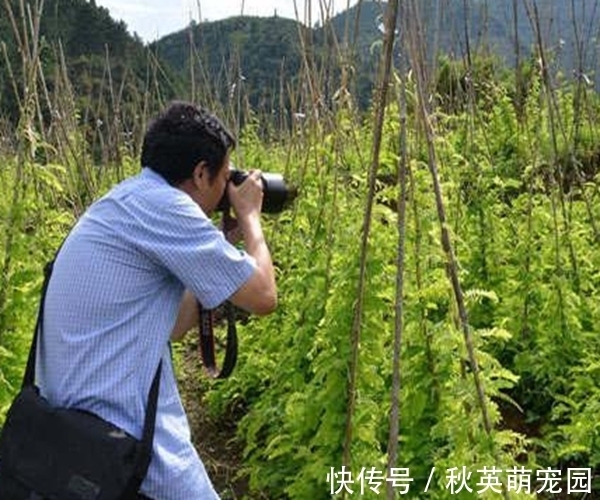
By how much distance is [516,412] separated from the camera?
168 inches

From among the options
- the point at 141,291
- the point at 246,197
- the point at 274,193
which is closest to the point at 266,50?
the point at 274,193

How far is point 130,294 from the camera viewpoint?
6.40ft

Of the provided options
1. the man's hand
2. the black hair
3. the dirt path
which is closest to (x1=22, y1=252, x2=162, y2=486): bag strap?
the black hair

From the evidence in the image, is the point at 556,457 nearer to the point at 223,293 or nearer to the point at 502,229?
the point at 502,229

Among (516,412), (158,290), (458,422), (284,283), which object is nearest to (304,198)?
(284,283)

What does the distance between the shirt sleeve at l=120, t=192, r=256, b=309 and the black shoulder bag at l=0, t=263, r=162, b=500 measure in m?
0.22

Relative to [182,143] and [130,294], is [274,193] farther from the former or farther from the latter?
[130,294]

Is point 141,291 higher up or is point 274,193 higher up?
point 274,193

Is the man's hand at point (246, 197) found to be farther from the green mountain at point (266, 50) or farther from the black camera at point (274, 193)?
the green mountain at point (266, 50)

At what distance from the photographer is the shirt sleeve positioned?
75.8 inches

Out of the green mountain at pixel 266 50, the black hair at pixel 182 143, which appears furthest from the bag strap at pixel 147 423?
the green mountain at pixel 266 50

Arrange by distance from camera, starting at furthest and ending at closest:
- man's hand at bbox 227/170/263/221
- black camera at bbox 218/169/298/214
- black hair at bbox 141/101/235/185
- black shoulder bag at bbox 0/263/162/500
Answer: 1. black camera at bbox 218/169/298/214
2. man's hand at bbox 227/170/263/221
3. black hair at bbox 141/101/235/185
4. black shoulder bag at bbox 0/263/162/500

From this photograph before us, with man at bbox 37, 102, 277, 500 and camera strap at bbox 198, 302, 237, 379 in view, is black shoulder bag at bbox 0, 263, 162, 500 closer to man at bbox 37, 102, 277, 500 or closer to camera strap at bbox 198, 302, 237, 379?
man at bbox 37, 102, 277, 500

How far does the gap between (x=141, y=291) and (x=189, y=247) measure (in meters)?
0.15
